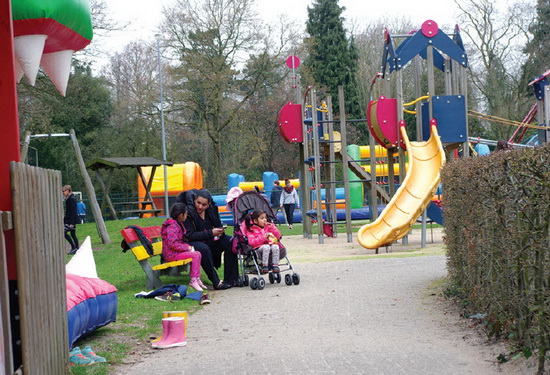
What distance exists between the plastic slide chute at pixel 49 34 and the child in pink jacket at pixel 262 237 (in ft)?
22.4

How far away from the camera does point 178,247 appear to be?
11273mm

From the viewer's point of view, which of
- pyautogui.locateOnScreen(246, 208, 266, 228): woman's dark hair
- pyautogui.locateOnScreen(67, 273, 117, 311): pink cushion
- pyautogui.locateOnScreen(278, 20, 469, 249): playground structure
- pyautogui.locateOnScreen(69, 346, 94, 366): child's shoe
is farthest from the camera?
pyautogui.locateOnScreen(278, 20, 469, 249): playground structure

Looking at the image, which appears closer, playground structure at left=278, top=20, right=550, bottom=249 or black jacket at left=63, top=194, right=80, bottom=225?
playground structure at left=278, top=20, right=550, bottom=249

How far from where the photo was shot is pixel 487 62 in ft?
147

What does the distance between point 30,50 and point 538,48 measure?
152 feet

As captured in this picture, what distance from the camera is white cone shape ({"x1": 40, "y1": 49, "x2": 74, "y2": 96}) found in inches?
197

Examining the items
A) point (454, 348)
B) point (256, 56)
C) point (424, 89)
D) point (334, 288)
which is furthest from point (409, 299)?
point (424, 89)

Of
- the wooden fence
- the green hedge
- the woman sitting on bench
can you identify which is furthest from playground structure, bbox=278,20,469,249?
the wooden fence

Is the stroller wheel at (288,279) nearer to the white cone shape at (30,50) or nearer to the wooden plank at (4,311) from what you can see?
the white cone shape at (30,50)

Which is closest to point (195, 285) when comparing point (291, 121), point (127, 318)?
point (127, 318)

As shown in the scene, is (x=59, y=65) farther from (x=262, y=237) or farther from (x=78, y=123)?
(x=78, y=123)

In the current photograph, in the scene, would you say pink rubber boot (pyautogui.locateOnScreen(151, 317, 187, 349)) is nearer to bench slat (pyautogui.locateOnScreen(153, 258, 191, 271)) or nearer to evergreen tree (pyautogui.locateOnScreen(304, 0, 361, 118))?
bench slat (pyautogui.locateOnScreen(153, 258, 191, 271))

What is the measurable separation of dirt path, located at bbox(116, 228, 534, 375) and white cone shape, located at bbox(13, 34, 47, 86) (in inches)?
105

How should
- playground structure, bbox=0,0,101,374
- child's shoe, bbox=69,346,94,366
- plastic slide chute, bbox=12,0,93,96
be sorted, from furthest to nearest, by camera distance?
child's shoe, bbox=69,346,94,366 → plastic slide chute, bbox=12,0,93,96 → playground structure, bbox=0,0,101,374
